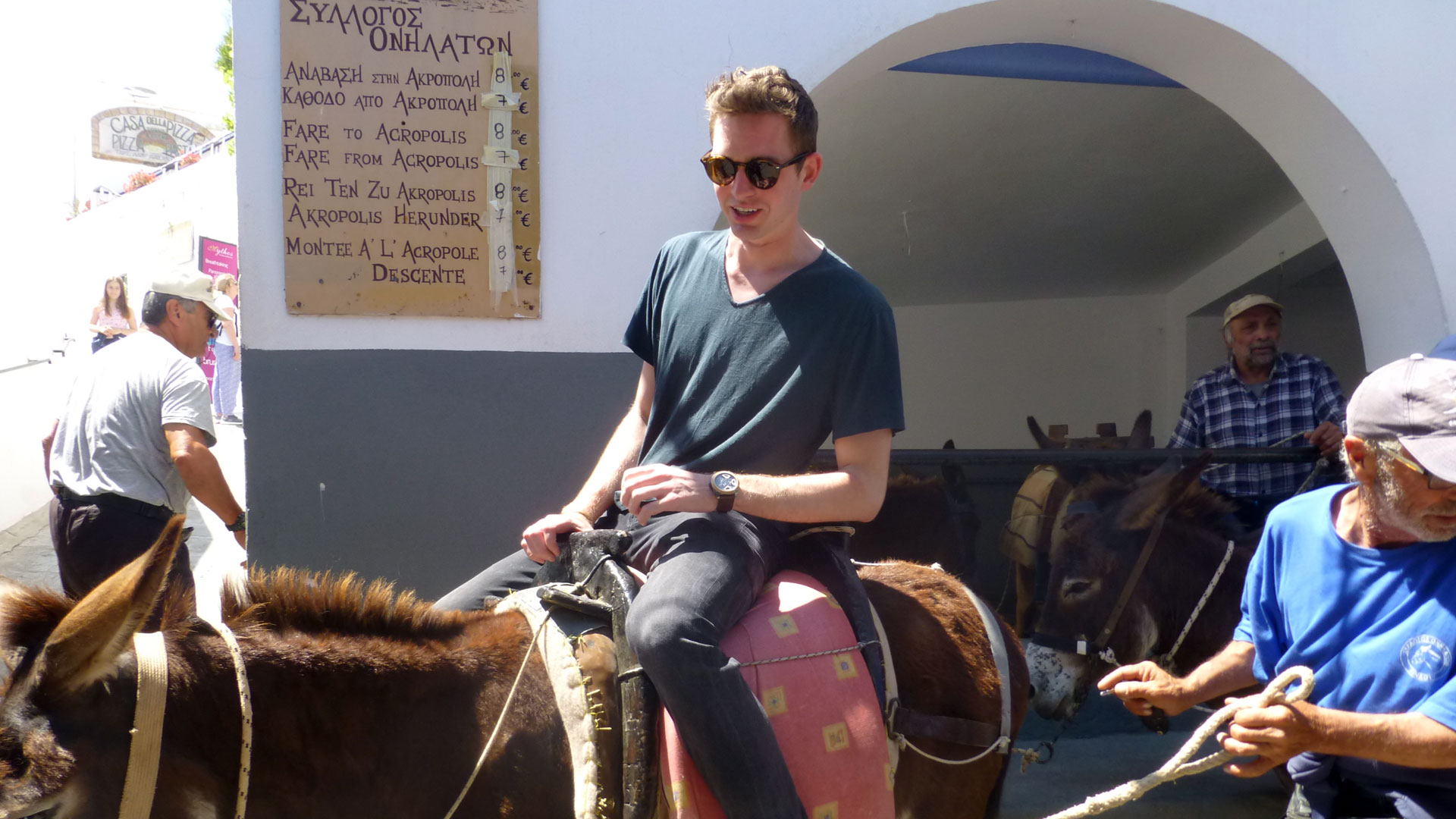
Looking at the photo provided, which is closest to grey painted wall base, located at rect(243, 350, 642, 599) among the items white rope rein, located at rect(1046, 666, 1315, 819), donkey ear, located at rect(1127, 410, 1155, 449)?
white rope rein, located at rect(1046, 666, 1315, 819)

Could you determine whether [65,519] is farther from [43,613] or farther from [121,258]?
[121,258]

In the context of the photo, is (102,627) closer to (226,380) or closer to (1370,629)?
(1370,629)

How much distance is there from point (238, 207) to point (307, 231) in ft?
0.93

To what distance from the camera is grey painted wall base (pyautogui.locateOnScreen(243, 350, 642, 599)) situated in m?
3.94

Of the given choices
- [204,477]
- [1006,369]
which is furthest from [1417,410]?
[1006,369]

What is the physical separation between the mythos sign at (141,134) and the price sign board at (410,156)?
43.7 m

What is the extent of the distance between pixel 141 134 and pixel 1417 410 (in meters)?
50.6

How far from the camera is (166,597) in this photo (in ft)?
5.82

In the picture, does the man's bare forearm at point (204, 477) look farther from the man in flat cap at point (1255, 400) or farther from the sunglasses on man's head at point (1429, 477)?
the man in flat cap at point (1255, 400)

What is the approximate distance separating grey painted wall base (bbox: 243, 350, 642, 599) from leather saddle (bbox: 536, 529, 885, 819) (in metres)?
1.78

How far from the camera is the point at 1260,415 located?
197 inches

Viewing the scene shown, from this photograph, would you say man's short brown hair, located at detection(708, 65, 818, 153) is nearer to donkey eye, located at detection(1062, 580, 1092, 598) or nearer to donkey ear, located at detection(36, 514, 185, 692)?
donkey ear, located at detection(36, 514, 185, 692)

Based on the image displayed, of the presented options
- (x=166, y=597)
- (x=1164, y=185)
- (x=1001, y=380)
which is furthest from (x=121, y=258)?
(x=166, y=597)

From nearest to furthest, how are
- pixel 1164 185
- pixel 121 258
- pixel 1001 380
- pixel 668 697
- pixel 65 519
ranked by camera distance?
1. pixel 668 697
2. pixel 65 519
3. pixel 1164 185
4. pixel 1001 380
5. pixel 121 258
